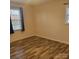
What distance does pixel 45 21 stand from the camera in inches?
195

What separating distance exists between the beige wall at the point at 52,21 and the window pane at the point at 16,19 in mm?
1093

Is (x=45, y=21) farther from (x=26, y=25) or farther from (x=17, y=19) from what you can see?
(x=17, y=19)

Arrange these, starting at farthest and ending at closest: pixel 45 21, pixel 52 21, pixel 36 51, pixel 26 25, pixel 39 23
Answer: pixel 39 23 → pixel 26 25 → pixel 45 21 → pixel 52 21 → pixel 36 51

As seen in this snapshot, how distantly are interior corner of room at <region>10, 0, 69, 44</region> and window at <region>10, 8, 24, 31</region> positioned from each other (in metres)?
0.23

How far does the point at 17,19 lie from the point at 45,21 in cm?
143

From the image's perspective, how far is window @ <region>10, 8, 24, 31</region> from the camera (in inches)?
178

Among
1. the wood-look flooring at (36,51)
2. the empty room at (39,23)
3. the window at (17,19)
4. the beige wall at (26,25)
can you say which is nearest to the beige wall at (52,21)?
the empty room at (39,23)

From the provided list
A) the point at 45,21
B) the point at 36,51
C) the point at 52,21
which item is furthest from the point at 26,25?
the point at 36,51

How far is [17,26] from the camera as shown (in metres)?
4.68

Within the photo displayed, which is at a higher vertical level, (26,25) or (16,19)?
(16,19)

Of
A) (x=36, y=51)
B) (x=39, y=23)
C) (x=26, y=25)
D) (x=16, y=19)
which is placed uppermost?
(x=16, y=19)
